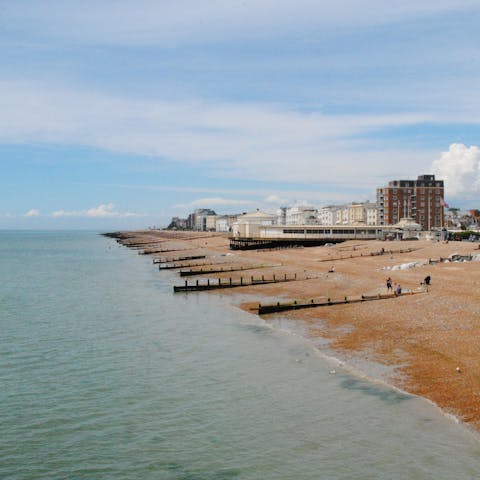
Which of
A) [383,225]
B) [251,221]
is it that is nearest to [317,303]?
[383,225]

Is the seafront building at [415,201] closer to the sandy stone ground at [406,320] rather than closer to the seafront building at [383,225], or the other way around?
the seafront building at [383,225]

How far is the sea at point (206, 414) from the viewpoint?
17172mm

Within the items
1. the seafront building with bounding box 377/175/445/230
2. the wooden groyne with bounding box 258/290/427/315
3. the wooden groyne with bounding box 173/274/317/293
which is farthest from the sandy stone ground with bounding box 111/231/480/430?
the seafront building with bounding box 377/175/445/230

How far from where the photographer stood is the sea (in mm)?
17172

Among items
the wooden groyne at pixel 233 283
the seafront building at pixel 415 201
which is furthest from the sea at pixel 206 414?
the seafront building at pixel 415 201

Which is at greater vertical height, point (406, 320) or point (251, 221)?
point (251, 221)

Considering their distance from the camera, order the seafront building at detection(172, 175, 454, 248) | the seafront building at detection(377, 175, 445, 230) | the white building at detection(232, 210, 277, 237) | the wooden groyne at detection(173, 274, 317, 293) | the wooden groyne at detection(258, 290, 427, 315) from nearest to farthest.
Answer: the wooden groyne at detection(258, 290, 427, 315) → the wooden groyne at detection(173, 274, 317, 293) → the seafront building at detection(172, 175, 454, 248) → the white building at detection(232, 210, 277, 237) → the seafront building at detection(377, 175, 445, 230)

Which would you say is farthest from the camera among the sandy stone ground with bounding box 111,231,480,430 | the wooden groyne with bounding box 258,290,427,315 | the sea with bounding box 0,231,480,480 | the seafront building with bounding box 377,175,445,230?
the seafront building with bounding box 377,175,445,230

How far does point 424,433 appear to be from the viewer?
1861 cm

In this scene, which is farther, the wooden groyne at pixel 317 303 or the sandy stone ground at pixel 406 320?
the wooden groyne at pixel 317 303

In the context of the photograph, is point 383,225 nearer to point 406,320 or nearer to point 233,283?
point 233,283

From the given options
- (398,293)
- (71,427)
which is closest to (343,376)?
(71,427)

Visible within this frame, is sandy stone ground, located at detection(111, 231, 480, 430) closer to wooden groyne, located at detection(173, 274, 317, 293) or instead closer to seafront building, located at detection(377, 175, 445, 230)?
wooden groyne, located at detection(173, 274, 317, 293)

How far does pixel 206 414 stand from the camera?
70.1ft
